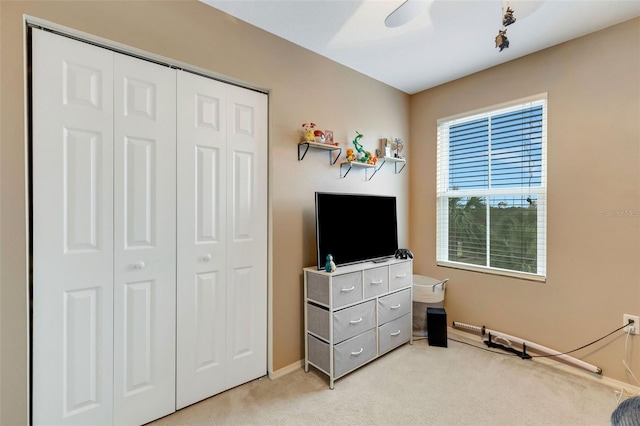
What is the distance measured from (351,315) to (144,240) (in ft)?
4.94

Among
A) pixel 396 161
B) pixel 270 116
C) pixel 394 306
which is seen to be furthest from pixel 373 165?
pixel 394 306

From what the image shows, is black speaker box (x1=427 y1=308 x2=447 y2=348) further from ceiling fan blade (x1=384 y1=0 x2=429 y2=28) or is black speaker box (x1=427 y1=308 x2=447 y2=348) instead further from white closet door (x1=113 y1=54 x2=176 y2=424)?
ceiling fan blade (x1=384 y1=0 x2=429 y2=28)

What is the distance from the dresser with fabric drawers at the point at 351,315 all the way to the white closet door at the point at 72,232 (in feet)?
4.21

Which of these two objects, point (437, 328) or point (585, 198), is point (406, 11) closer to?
point (585, 198)

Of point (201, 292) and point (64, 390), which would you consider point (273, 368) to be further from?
point (64, 390)

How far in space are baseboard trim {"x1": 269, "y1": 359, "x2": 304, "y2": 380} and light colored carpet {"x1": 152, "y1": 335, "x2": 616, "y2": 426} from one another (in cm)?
4

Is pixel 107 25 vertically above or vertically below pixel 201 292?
above

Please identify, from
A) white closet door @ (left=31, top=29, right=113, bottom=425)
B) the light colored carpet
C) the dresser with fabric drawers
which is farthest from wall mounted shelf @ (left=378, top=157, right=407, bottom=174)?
white closet door @ (left=31, top=29, right=113, bottom=425)

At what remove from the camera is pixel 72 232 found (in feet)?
4.88

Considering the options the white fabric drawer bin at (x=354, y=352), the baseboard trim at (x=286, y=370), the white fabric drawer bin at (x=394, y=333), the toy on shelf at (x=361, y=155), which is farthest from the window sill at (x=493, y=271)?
the baseboard trim at (x=286, y=370)

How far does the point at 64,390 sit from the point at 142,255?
744 millimetres

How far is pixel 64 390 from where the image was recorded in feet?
4.82

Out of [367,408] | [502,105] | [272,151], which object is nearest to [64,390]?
[367,408]

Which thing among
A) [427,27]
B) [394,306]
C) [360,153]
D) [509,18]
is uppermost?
[427,27]
